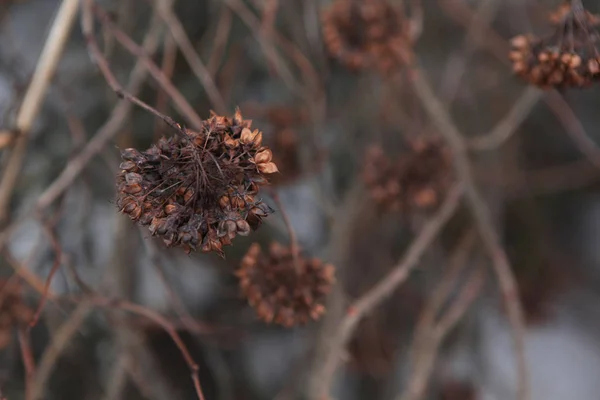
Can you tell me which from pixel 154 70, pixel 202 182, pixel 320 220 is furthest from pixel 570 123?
pixel 202 182

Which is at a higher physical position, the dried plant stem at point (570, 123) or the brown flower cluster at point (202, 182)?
the dried plant stem at point (570, 123)

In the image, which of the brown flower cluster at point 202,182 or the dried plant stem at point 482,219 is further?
the dried plant stem at point 482,219

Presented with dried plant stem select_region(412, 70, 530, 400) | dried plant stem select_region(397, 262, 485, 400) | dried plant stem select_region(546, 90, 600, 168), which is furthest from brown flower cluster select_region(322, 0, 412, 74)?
dried plant stem select_region(397, 262, 485, 400)

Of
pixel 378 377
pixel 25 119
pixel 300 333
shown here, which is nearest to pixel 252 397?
pixel 300 333

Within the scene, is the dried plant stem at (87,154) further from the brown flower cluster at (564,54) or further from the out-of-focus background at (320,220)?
the brown flower cluster at (564,54)

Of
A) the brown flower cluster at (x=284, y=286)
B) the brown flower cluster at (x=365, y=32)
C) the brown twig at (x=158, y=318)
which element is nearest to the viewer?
the brown twig at (x=158, y=318)

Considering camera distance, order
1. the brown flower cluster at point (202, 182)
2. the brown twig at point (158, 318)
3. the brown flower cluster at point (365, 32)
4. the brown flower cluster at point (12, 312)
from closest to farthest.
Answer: the brown flower cluster at point (202, 182) < the brown twig at point (158, 318) < the brown flower cluster at point (12, 312) < the brown flower cluster at point (365, 32)

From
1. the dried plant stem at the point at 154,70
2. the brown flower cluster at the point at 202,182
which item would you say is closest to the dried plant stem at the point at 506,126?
the dried plant stem at the point at 154,70
